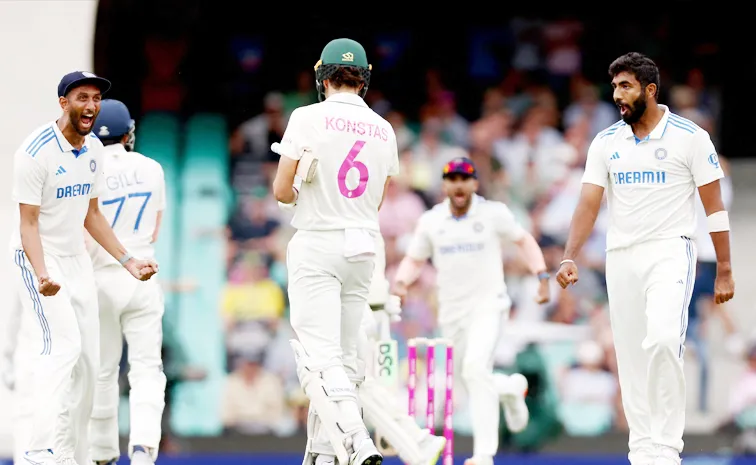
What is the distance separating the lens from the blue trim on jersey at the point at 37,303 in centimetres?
708

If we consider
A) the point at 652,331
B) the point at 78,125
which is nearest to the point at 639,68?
the point at 652,331

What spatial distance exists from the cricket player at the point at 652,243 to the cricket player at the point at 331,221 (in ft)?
3.46

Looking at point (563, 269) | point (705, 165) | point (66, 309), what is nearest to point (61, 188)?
point (66, 309)

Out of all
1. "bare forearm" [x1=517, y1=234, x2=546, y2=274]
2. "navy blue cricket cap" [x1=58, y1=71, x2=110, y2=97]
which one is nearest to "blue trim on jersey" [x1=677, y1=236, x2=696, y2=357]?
"bare forearm" [x1=517, y1=234, x2=546, y2=274]

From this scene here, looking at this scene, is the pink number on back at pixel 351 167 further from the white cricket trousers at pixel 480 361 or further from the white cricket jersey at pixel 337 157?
the white cricket trousers at pixel 480 361

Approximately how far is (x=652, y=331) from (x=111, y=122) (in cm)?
326

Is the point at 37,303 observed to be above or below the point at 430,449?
above

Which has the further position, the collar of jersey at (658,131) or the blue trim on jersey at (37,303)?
the collar of jersey at (658,131)

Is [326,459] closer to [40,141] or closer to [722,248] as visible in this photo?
[40,141]

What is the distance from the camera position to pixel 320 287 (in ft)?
22.7

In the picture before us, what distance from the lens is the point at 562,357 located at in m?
12.8

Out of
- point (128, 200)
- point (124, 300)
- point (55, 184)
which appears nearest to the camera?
point (55, 184)

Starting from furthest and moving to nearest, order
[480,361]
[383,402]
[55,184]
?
[480,361] → [383,402] → [55,184]

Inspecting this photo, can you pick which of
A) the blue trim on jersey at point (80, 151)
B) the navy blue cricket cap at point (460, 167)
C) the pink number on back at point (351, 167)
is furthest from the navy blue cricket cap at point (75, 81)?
the navy blue cricket cap at point (460, 167)
